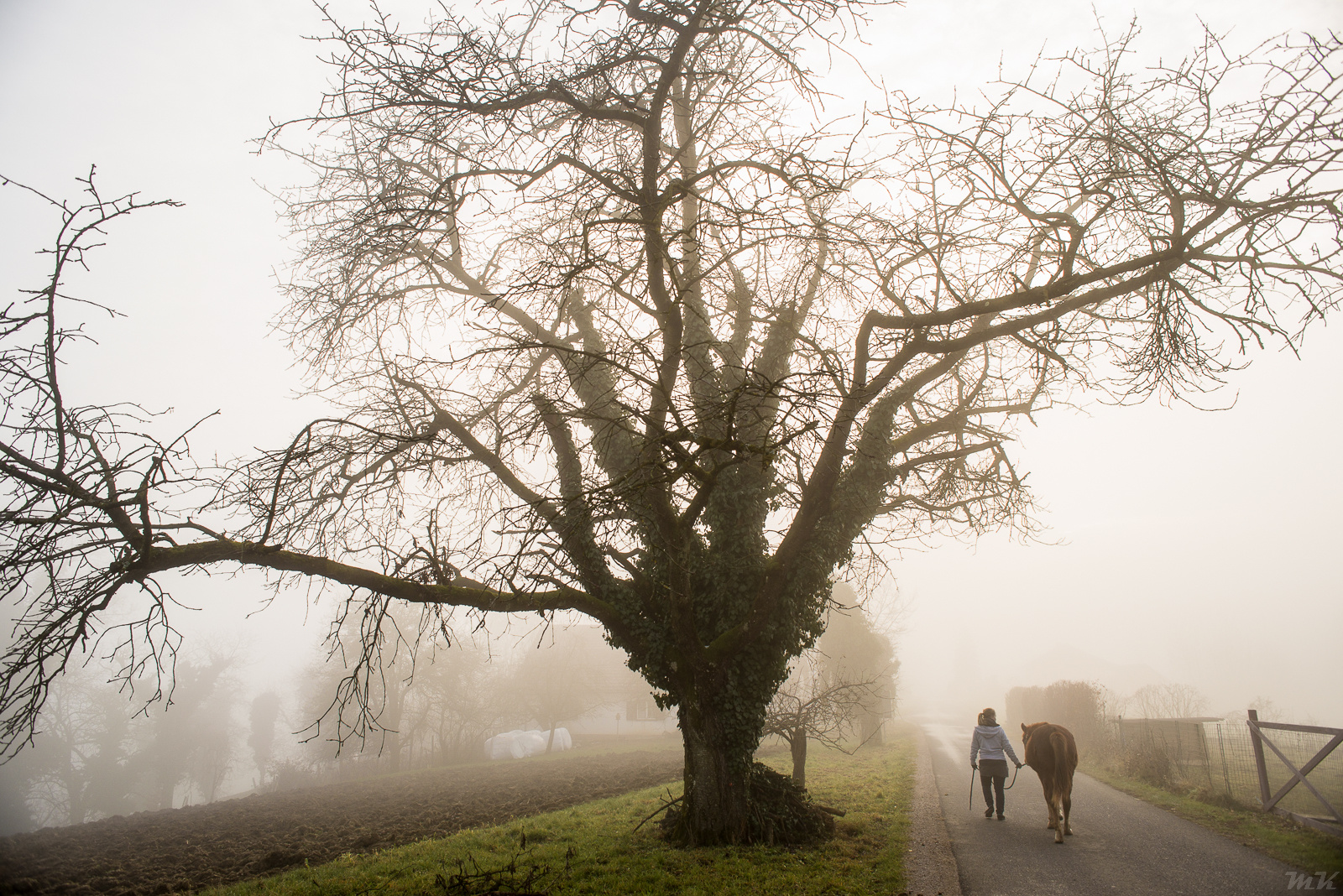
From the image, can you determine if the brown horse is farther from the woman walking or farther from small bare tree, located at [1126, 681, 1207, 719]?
small bare tree, located at [1126, 681, 1207, 719]

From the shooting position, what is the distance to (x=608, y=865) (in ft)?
22.7

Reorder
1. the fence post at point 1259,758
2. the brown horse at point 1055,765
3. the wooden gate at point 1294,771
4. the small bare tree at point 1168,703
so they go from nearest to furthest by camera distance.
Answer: the wooden gate at point 1294,771, the brown horse at point 1055,765, the fence post at point 1259,758, the small bare tree at point 1168,703

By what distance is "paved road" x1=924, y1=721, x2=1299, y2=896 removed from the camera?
5840 mm

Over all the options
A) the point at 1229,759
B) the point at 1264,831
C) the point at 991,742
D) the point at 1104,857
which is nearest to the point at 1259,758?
the point at 1229,759

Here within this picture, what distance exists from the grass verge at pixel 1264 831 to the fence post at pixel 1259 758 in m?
0.26

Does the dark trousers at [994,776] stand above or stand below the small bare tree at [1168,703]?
above

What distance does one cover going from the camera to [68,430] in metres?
5.04

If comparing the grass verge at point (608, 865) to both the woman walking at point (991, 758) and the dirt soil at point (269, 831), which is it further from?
the dirt soil at point (269, 831)

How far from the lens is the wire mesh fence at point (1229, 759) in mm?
8469

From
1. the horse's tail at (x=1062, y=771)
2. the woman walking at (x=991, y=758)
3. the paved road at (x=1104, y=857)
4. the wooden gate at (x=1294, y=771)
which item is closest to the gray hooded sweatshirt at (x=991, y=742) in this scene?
the woman walking at (x=991, y=758)

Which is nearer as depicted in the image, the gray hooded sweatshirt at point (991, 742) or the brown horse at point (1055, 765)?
the brown horse at point (1055, 765)

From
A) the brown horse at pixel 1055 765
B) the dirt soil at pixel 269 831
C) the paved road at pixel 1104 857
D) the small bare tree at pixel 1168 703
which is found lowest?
the small bare tree at pixel 1168 703

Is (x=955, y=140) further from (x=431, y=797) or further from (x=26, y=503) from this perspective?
(x=431, y=797)

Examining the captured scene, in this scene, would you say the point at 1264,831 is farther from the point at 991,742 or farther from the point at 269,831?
the point at 269,831
